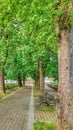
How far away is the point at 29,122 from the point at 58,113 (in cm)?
442

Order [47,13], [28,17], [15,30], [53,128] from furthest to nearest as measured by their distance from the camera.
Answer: [15,30]
[53,128]
[28,17]
[47,13]

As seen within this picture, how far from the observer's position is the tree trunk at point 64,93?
9.98 meters

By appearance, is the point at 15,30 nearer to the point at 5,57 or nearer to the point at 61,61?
the point at 5,57

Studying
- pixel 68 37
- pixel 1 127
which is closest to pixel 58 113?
pixel 68 37

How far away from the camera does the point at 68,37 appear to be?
1003 cm

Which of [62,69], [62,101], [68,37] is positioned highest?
[68,37]

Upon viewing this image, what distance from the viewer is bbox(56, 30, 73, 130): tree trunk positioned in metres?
9.98

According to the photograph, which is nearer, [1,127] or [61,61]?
[61,61]

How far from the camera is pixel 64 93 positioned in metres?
10.0

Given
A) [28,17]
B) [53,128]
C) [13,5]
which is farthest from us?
[53,128]

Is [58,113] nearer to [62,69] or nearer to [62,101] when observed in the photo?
[62,101]

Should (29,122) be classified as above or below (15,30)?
below

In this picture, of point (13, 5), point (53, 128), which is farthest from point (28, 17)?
point (53, 128)

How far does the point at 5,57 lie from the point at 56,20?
21495mm
